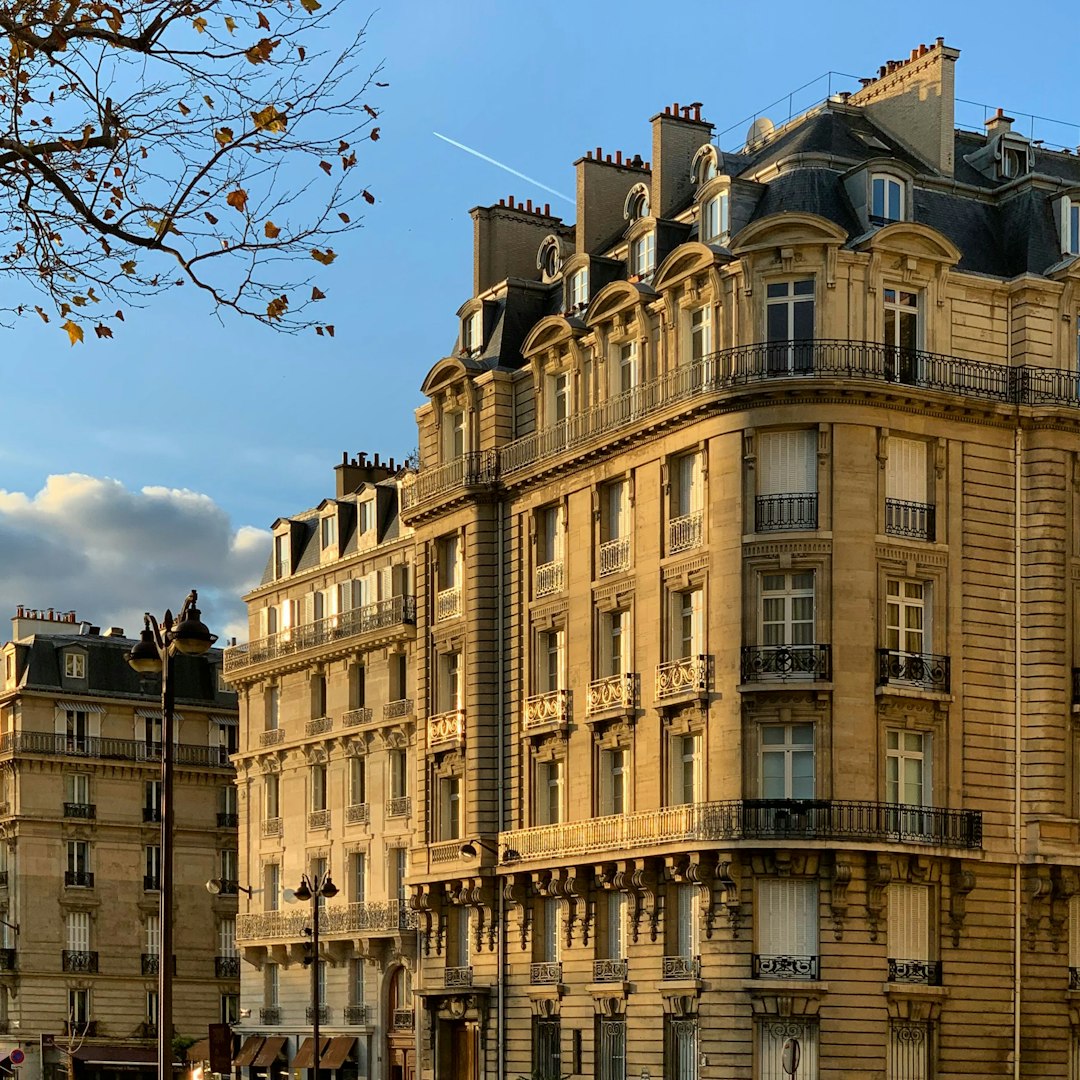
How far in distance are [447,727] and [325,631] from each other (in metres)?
14.2

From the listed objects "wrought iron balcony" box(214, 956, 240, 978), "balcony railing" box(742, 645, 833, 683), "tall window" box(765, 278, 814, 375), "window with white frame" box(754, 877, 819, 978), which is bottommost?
"wrought iron balcony" box(214, 956, 240, 978)

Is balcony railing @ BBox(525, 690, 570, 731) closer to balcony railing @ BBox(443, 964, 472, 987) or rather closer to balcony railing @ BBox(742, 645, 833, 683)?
balcony railing @ BBox(443, 964, 472, 987)

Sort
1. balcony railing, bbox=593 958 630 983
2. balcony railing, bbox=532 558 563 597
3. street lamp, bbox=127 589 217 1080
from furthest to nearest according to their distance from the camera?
balcony railing, bbox=532 558 563 597 → balcony railing, bbox=593 958 630 983 → street lamp, bbox=127 589 217 1080

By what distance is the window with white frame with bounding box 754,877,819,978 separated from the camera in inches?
1786

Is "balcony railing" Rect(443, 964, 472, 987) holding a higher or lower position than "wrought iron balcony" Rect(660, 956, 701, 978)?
lower

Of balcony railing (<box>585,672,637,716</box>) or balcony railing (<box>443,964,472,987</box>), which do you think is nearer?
balcony railing (<box>585,672,637,716</box>)

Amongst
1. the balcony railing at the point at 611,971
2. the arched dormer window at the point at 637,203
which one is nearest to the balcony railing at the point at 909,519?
the balcony railing at the point at 611,971

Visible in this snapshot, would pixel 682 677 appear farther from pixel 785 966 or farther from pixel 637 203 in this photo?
pixel 637 203

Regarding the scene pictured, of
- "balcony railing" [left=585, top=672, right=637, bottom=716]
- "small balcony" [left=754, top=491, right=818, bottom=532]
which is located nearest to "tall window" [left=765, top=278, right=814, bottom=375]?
"small balcony" [left=754, top=491, right=818, bottom=532]

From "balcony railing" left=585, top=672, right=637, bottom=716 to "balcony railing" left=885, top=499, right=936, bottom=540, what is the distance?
6.48m

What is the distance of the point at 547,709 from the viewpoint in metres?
52.5

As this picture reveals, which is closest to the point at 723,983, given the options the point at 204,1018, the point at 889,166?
the point at 889,166

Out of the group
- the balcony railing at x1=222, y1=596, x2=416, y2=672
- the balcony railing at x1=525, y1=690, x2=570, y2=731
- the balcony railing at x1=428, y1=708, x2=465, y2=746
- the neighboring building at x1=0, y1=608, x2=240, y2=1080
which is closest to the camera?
the balcony railing at x1=525, y1=690, x2=570, y2=731

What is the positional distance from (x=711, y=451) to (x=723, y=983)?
10384mm
